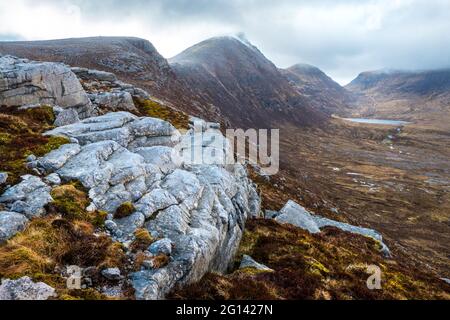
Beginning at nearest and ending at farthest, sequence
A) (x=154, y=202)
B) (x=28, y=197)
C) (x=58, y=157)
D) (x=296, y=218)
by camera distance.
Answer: (x=28, y=197), (x=154, y=202), (x=58, y=157), (x=296, y=218)

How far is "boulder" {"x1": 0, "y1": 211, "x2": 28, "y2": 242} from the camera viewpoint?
11.6 meters

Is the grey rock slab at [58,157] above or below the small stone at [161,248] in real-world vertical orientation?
above

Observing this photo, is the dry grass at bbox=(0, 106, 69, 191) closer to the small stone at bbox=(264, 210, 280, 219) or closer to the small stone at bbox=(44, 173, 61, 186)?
the small stone at bbox=(44, 173, 61, 186)

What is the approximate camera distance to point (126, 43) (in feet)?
352

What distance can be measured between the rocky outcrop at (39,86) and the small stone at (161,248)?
21.4m

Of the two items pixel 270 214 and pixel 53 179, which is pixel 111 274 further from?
pixel 270 214

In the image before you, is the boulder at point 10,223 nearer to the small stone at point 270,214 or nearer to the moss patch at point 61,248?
the moss patch at point 61,248

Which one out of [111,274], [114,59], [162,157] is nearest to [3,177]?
[111,274]

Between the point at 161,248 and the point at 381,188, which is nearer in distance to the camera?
the point at 161,248

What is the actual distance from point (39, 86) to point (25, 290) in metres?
24.4

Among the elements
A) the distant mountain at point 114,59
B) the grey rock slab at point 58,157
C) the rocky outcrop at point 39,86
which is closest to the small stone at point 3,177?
the grey rock slab at point 58,157

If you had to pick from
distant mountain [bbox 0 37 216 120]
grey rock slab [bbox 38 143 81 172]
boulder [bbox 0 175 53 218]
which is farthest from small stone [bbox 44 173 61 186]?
distant mountain [bbox 0 37 216 120]

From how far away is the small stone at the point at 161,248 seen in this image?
12500 mm

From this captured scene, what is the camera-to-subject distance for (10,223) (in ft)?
39.3
